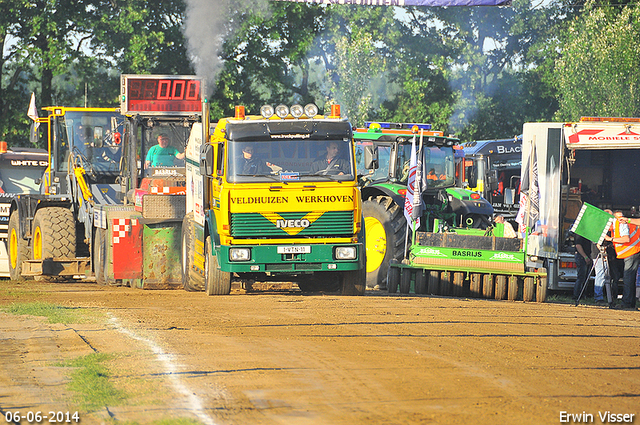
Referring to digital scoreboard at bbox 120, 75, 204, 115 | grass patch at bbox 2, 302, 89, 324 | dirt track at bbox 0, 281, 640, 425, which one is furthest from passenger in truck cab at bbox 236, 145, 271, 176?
digital scoreboard at bbox 120, 75, 204, 115

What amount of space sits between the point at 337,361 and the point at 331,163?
19.0 ft

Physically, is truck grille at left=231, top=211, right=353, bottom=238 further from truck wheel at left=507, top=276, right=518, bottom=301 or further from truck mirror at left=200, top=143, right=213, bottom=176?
truck wheel at left=507, top=276, right=518, bottom=301

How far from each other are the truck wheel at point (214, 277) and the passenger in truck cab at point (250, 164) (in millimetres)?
1393

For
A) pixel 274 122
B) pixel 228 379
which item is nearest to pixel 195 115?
pixel 274 122

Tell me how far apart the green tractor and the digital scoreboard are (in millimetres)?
3379

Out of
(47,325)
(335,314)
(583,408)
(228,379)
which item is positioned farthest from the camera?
(335,314)

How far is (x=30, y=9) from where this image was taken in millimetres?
35250

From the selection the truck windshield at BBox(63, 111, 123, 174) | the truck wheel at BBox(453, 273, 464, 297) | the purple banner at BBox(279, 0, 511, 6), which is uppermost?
the purple banner at BBox(279, 0, 511, 6)

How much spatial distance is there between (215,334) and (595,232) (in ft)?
25.1

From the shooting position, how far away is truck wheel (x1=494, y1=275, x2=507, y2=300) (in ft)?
52.7

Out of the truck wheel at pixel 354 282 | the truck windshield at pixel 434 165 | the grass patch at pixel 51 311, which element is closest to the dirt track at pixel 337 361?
the grass patch at pixel 51 311

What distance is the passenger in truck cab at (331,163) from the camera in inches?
543

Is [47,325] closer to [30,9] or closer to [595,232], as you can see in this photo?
[595,232]

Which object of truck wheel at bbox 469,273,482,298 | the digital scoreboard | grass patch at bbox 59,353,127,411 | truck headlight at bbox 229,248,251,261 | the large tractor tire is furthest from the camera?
the large tractor tire
